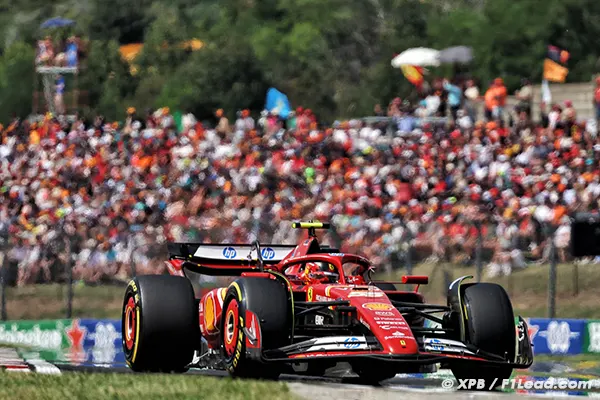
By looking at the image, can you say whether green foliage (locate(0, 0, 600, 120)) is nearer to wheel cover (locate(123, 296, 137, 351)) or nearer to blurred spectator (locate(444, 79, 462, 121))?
blurred spectator (locate(444, 79, 462, 121))

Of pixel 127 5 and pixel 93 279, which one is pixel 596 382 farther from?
pixel 127 5

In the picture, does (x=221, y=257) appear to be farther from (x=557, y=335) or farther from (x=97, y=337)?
(x=557, y=335)

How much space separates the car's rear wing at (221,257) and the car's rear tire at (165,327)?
1.74 meters

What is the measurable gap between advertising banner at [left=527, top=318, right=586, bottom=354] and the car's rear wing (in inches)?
206

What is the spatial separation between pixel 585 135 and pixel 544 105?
488cm

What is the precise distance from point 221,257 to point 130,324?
65.2 inches

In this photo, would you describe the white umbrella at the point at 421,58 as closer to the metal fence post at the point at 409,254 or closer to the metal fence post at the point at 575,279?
the metal fence post at the point at 409,254

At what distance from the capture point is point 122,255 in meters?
20.8

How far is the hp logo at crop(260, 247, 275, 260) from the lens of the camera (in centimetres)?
1401

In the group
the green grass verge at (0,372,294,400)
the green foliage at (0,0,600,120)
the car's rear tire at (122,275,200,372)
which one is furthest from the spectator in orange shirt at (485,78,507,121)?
the green foliage at (0,0,600,120)

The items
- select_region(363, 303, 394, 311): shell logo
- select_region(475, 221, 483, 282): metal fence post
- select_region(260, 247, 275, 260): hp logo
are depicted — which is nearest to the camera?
select_region(363, 303, 394, 311): shell logo

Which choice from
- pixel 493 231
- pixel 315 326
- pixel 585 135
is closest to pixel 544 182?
pixel 585 135

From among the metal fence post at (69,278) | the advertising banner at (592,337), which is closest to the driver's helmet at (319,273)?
the advertising banner at (592,337)

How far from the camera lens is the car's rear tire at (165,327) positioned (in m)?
11.7
